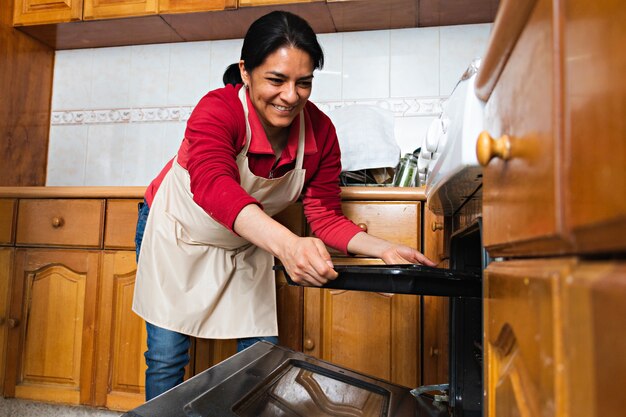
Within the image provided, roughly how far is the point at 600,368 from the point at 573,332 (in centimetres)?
3

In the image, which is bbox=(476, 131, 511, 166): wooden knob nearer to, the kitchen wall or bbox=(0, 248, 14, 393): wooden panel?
the kitchen wall

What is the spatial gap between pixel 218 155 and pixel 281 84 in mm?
209

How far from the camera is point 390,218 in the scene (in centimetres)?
140

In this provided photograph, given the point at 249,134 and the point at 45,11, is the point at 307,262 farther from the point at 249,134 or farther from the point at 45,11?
the point at 45,11

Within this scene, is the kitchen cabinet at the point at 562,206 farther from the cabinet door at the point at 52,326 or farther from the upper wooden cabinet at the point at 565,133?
the cabinet door at the point at 52,326

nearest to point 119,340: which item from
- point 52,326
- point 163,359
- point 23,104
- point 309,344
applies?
point 52,326

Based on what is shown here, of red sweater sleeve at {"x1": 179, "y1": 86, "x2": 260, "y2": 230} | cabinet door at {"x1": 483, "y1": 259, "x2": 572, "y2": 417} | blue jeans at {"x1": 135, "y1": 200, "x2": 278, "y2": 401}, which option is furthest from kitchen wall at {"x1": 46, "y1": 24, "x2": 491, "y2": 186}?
cabinet door at {"x1": 483, "y1": 259, "x2": 572, "y2": 417}

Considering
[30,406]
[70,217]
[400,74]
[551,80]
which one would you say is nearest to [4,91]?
[70,217]

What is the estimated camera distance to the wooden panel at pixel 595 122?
18 cm

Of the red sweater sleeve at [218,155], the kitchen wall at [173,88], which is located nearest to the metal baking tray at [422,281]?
the red sweater sleeve at [218,155]

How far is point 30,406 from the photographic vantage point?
5.39ft

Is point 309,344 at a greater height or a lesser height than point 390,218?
lesser

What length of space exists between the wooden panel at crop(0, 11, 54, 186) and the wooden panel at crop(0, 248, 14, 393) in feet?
1.65

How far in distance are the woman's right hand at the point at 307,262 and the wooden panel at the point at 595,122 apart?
0.47 metres
